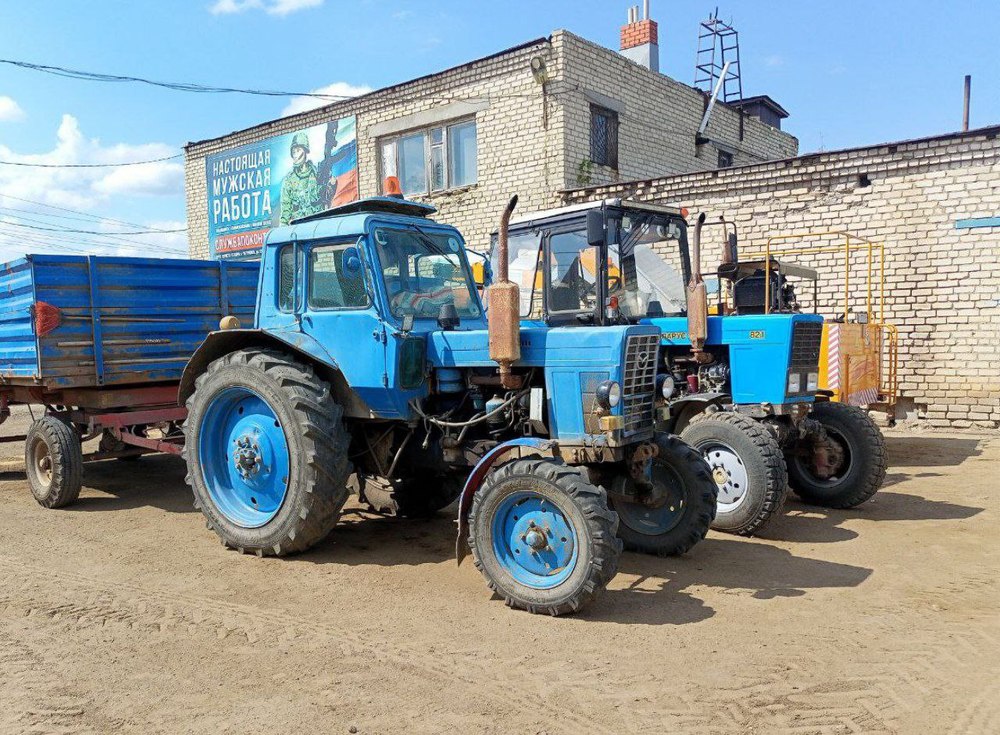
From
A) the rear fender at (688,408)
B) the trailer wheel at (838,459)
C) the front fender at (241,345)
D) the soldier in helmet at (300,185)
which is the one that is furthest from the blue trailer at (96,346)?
the soldier in helmet at (300,185)

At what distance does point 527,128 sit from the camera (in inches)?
543

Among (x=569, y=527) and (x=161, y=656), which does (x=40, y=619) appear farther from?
(x=569, y=527)

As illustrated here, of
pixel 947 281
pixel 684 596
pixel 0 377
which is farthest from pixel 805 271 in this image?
pixel 0 377

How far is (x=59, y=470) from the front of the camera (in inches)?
275

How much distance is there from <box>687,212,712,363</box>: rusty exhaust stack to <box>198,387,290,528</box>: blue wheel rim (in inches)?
136

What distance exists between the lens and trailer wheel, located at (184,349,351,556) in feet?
16.8

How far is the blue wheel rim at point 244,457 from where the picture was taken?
5.50m

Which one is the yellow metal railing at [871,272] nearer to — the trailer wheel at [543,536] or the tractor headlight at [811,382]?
the tractor headlight at [811,382]

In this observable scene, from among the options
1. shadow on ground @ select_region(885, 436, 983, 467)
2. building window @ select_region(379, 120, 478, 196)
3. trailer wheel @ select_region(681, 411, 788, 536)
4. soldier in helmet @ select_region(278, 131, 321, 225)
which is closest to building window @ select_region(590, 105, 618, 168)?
building window @ select_region(379, 120, 478, 196)

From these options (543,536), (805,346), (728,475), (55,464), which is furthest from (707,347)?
(55,464)

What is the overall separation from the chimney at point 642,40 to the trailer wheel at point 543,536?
13607 millimetres

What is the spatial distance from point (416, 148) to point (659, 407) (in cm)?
1177

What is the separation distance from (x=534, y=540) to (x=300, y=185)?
1462cm

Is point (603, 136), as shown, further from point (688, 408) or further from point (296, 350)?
point (296, 350)
